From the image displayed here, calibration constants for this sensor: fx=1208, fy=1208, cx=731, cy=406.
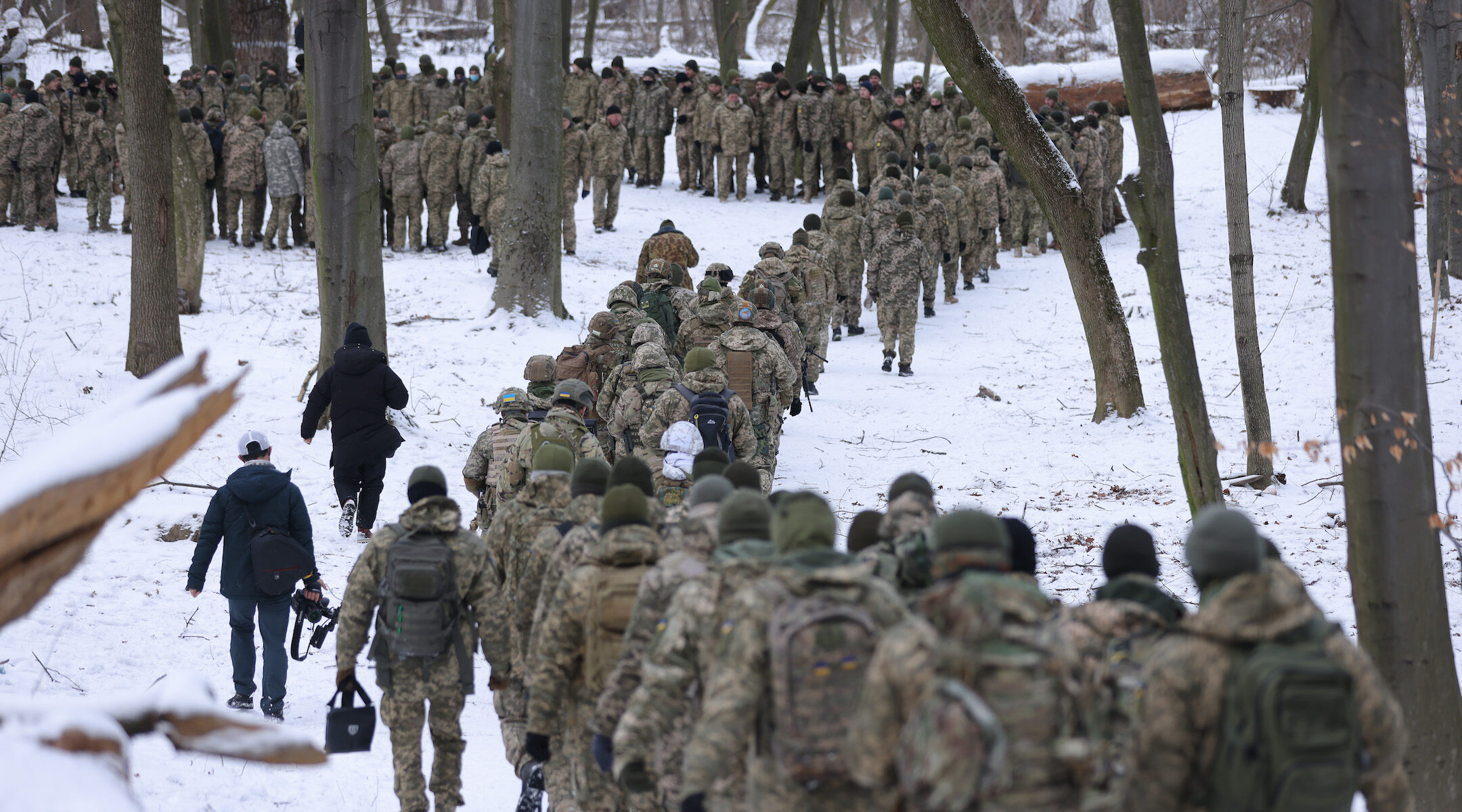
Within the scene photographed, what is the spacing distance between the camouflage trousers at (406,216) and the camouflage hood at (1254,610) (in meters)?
16.5

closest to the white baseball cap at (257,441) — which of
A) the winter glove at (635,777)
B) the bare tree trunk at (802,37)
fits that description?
the winter glove at (635,777)

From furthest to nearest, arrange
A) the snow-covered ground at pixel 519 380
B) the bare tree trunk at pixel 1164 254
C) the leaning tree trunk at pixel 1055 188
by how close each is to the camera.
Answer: the leaning tree trunk at pixel 1055 188 < the bare tree trunk at pixel 1164 254 < the snow-covered ground at pixel 519 380

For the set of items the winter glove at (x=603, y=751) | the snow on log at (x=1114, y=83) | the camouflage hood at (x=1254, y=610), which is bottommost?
the winter glove at (x=603, y=751)

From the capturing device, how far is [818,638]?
3.70 meters

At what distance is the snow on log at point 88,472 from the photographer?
1.20 m

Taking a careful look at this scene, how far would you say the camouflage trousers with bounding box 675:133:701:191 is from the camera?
24.4 m

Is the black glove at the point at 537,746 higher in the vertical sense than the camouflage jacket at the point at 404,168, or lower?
lower

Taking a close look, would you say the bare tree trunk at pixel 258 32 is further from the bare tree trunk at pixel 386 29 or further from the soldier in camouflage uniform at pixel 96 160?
the soldier in camouflage uniform at pixel 96 160

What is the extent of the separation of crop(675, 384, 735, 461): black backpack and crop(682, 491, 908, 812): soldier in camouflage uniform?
4.77m

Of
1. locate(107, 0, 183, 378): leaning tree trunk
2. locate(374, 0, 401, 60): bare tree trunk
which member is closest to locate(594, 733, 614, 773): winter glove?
locate(107, 0, 183, 378): leaning tree trunk

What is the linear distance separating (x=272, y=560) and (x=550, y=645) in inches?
100.0

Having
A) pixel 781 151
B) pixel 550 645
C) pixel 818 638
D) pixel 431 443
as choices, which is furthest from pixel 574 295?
pixel 818 638

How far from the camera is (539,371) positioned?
8.66m

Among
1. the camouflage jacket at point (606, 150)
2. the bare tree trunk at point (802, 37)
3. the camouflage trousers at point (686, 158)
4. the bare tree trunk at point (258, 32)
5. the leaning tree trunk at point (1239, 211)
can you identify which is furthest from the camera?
the bare tree trunk at point (258, 32)
